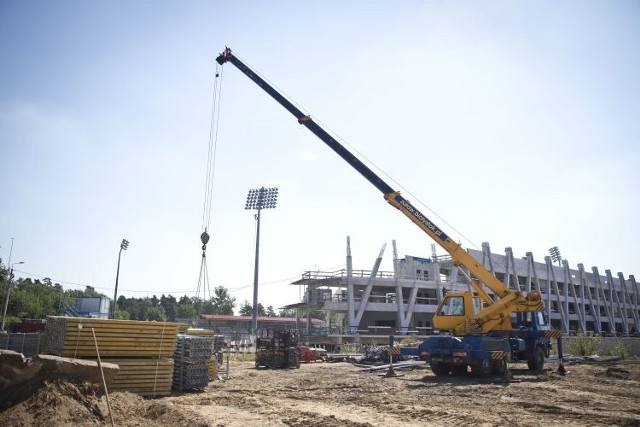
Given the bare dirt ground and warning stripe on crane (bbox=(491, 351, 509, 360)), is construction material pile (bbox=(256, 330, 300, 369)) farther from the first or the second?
warning stripe on crane (bbox=(491, 351, 509, 360))

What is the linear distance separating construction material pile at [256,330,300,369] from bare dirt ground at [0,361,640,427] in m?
7.18

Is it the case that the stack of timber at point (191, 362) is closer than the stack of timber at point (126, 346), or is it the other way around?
the stack of timber at point (126, 346)

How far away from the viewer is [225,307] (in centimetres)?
11306

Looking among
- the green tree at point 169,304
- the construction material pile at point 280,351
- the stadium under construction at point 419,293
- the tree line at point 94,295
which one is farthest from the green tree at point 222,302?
the construction material pile at point 280,351

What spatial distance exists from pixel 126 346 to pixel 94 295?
97717 millimetres

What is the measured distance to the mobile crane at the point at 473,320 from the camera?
1633cm

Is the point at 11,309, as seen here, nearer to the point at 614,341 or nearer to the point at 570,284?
the point at 614,341

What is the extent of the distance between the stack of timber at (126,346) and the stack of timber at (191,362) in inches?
24.4

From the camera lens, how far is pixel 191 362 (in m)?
12.8

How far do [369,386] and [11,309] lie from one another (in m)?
64.9

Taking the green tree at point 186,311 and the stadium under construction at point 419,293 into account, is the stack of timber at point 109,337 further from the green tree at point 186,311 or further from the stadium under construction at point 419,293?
the green tree at point 186,311

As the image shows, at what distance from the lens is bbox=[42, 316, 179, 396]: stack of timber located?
1052cm

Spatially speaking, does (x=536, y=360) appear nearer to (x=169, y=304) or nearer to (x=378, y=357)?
(x=378, y=357)

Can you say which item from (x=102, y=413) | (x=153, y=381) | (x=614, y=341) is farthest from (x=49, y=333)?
(x=614, y=341)
